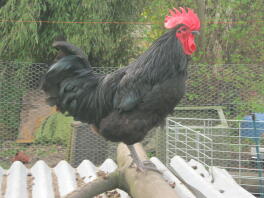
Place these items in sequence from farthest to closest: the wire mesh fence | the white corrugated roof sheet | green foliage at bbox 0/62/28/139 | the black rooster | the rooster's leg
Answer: green foliage at bbox 0/62/28/139 → the wire mesh fence → the white corrugated roof sheet → the black rooster → the rooster's leg

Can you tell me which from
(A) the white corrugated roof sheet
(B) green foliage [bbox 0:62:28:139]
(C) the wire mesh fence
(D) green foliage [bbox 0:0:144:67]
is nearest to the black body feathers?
(A) the white corrugated roof sheet

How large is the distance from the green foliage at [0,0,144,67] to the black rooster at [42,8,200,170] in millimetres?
4859

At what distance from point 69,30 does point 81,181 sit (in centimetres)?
496

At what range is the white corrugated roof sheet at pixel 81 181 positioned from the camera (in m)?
2.89

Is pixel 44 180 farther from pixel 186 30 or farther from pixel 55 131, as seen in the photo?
pixel 55 131

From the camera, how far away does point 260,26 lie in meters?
7.91

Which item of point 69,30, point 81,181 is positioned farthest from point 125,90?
point 69,30

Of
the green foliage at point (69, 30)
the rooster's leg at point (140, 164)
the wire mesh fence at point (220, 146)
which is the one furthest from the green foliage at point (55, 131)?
the rooster's leg at point (140, 164)

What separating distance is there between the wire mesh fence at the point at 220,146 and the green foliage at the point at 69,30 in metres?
2.98

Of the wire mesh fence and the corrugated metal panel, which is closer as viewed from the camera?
the corrugated metal panel

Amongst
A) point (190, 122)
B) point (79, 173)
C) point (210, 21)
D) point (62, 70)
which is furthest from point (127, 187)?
point (210, 21)

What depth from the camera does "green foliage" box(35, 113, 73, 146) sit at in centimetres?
674

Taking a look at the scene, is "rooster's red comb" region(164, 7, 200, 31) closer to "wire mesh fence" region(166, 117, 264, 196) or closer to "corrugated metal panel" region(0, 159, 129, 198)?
"wire mesh fence" region(166, 117, 264, 196)

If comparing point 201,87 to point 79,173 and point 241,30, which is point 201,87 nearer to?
point 241,30
